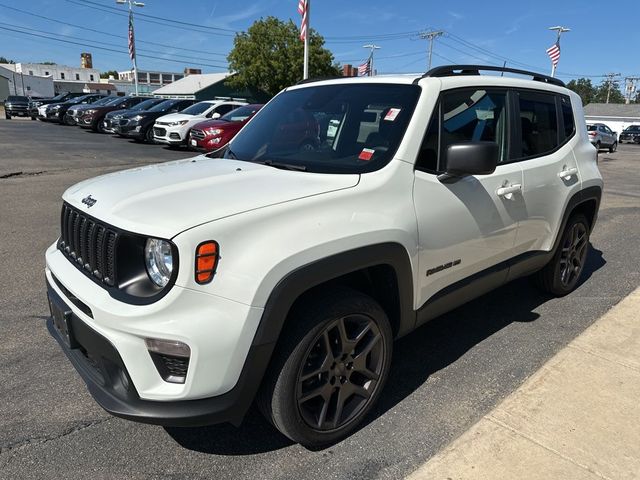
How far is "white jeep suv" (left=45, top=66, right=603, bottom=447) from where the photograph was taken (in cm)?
205

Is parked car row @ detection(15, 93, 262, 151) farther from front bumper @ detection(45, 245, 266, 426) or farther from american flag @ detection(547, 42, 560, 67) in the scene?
american flag @ detection(547, 42, 560, 67)

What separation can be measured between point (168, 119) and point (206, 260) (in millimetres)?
15794

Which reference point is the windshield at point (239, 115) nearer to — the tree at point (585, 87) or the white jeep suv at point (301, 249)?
the white jeep suv at point (301, 249)

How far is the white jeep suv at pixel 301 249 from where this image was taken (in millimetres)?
2051

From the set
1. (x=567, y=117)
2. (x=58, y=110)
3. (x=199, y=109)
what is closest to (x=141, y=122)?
(x=199, y=109)

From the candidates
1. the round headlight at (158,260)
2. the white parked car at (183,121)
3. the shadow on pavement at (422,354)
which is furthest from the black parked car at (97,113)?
the round headlight at (158,260)

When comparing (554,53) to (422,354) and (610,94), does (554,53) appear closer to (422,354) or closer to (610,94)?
(422,354)

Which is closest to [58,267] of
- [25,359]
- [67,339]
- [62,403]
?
[67,339]

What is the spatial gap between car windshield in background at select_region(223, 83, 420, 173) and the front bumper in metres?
1.08

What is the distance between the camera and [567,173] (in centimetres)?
405

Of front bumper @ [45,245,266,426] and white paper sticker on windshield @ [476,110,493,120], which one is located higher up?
white paper sticker on windshield @ [476,110,493,120]

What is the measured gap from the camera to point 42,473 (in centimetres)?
235

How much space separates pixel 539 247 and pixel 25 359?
3.79 meters

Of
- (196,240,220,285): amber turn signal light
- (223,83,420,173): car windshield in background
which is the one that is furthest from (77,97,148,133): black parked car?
(196,240,220,285): amber turn signal light
